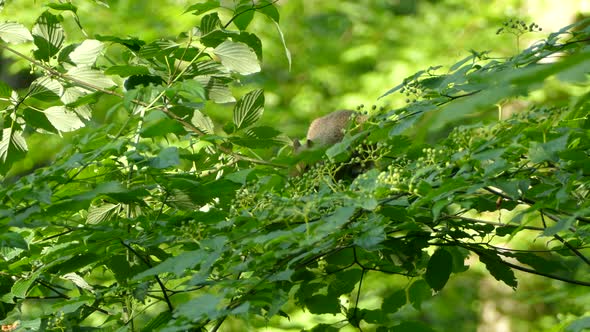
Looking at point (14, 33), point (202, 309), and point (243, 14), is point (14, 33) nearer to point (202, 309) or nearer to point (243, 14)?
point (243, 14)

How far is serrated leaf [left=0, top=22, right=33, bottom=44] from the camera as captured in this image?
2.01 meters

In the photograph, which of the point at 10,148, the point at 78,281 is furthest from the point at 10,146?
the point at 78,281

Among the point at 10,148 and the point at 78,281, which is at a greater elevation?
the point at 10,148

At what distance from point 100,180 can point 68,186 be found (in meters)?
0.08

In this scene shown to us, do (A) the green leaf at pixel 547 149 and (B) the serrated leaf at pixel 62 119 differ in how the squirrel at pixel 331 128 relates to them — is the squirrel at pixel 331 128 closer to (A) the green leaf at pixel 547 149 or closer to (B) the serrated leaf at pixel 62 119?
(B) the serrated leaf at pixel 62 119

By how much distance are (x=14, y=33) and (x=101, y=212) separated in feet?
1.64

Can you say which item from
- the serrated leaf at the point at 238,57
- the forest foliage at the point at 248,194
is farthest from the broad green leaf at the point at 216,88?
the serrated leaf at the point at 238,57

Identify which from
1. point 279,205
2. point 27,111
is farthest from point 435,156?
point 27,111

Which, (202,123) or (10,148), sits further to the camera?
(202,123)

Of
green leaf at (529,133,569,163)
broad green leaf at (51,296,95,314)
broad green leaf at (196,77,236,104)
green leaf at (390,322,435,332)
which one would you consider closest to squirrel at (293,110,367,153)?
broad green leaf at (196,77,236,104)

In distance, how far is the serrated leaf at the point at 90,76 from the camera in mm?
2051

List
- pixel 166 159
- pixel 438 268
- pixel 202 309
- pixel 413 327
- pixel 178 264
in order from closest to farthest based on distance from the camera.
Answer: pixel 202 309
pixel 178 264
pixel 166 159
pixel 413 327
pixel 438 268

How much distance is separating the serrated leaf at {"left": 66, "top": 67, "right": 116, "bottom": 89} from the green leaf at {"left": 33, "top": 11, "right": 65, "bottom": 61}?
2.6 inches

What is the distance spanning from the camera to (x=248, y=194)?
1504 mm
